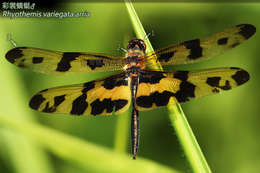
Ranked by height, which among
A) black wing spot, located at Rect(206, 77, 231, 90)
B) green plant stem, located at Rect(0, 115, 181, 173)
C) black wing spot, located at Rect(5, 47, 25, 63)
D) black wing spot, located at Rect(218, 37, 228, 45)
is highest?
black wing spot, located at Rect(218, 37, 228, 45)

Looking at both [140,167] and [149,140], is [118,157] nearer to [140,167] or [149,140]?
[140,167]

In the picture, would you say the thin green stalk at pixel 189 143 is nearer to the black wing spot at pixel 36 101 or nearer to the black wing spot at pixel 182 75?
the black wing spot at pixel 182 75

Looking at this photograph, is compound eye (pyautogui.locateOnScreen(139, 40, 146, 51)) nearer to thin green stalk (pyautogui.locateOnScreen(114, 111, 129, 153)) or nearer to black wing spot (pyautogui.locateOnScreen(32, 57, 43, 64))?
thin green stalk (pyautogui.locateOnScreen(114, 111, 129, 153))

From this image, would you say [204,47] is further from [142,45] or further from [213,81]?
[142,45]

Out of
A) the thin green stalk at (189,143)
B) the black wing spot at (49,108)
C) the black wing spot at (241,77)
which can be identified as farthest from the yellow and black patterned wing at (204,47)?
the black wing spot at (49,108)

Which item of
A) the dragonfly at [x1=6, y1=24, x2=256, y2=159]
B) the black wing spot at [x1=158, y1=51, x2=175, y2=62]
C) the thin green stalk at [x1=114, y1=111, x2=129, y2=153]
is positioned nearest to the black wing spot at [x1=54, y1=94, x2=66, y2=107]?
the dragonfly at [x1=6, y1=24, x2=256, y2=159]

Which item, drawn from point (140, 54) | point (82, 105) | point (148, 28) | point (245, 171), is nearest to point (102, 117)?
point (82, 105)
